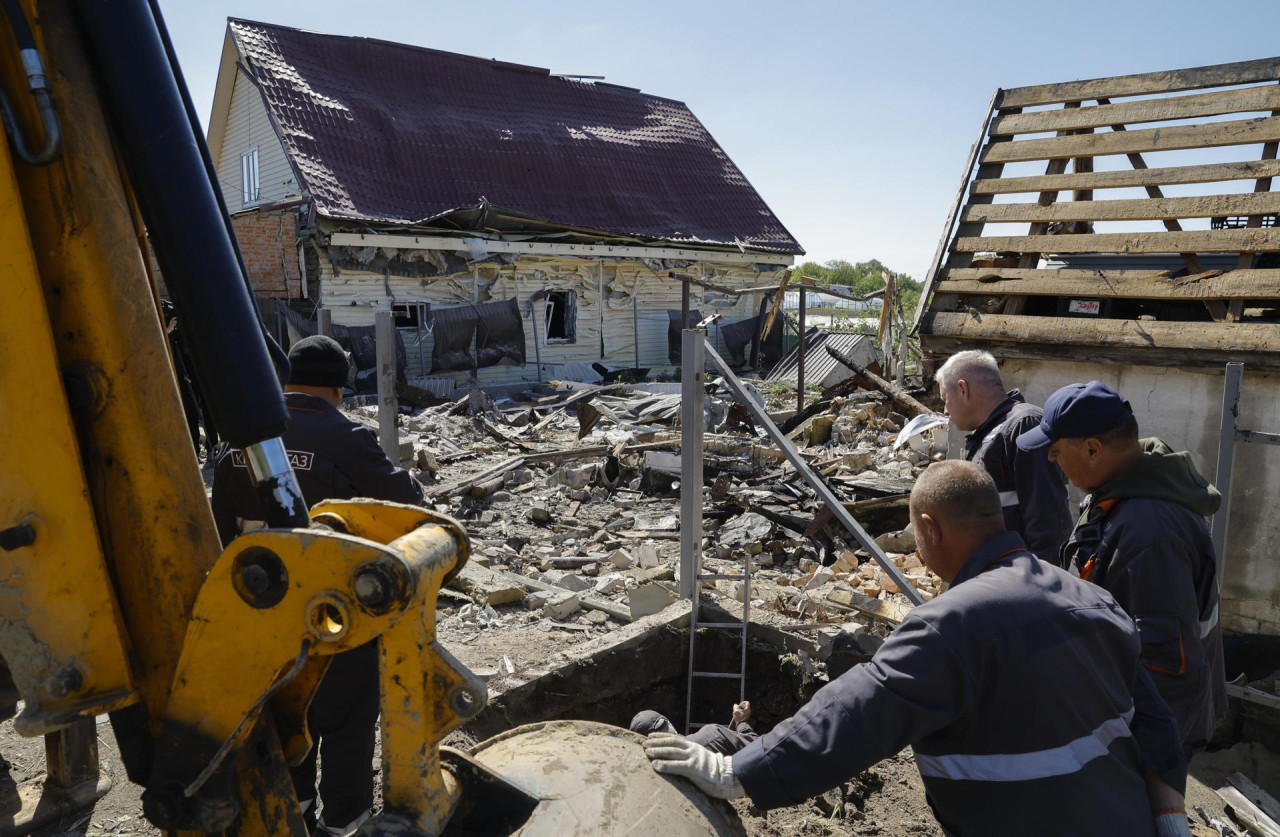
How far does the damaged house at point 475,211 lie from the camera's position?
57.4ft

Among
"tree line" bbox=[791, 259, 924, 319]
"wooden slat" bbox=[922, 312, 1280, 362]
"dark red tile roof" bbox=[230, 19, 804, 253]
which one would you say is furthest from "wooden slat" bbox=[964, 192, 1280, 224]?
"tree line" bbox=[791, 259, 924, 319]

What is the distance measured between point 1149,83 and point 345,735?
8262 millimetres

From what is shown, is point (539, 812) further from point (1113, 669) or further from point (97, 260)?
point (97, 260)

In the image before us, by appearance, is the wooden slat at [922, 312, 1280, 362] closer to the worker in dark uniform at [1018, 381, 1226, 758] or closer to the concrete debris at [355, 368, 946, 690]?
the concrete debris at [355, 368, 946, 690]

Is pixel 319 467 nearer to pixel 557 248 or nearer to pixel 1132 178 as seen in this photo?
A: pixel 1132 178

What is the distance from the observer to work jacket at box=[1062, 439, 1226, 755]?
2.74m

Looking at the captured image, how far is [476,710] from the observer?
178 centimetres

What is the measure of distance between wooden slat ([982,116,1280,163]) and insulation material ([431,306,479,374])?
12.4m

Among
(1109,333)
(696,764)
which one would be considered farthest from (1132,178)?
(696,764)

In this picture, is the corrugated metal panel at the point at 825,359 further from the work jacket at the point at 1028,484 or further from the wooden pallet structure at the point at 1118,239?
the work jacket at the point at 1028,484

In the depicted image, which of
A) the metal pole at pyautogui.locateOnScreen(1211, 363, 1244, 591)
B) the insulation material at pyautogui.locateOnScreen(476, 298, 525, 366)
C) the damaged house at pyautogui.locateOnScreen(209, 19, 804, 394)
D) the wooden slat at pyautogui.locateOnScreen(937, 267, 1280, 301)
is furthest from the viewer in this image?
the insulation material at pyautogui.locateOnScreen(476, 298, 525, 366)

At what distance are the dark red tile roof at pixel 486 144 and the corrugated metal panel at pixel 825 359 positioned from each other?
3.25 meters

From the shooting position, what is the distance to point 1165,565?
2.74 m

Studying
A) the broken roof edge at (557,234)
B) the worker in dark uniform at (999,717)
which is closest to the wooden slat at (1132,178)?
the worker in dark uniform at (999,717)
